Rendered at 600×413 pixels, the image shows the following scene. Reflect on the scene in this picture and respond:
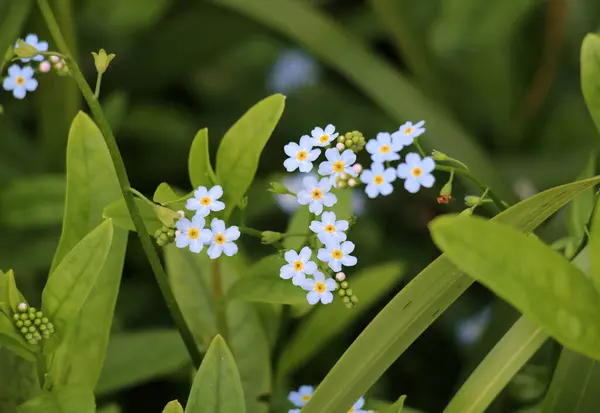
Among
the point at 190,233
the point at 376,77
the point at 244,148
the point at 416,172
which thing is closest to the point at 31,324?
the point at 190,233

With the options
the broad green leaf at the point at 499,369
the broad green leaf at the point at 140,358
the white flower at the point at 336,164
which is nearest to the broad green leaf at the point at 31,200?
the broad green leaf at the point at 140,358

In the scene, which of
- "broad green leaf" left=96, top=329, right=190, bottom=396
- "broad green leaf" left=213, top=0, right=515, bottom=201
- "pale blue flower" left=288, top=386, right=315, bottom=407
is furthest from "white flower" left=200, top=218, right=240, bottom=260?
"broad green leaf" left=213, top=0, right=515, bottom=201

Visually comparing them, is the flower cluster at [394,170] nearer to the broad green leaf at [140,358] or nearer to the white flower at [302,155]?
the white flower at [302,155]

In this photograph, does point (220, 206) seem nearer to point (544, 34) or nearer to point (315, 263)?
point (315, 263)

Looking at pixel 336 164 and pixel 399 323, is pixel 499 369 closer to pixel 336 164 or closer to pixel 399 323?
pixel 399 323

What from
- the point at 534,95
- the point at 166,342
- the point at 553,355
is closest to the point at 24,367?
the point at 166,342

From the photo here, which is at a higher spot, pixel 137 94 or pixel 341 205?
pixel 137 94

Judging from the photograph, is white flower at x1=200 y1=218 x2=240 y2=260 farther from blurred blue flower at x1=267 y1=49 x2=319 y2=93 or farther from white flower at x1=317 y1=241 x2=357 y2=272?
blurred blue flower at x1=267 y1=49 x2=319 y2=93
